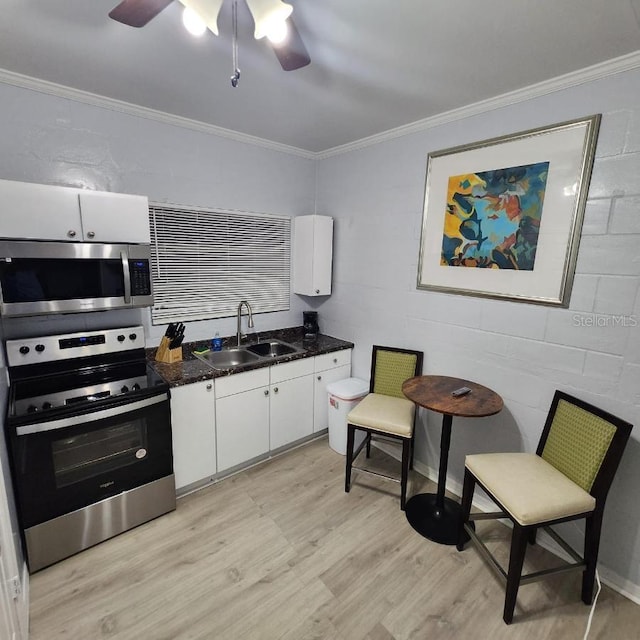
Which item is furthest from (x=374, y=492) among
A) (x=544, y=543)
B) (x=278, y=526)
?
(x=544, y=543)

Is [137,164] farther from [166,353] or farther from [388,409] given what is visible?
[388,409]

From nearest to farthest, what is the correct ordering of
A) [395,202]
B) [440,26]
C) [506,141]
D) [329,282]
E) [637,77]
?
[440,26]
[637,77]
[506,141]
[395,202]
[329,282]

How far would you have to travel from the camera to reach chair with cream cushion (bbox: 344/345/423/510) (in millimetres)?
2174

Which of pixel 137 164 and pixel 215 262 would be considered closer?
pixel 137 164

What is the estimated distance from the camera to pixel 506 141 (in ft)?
6.45

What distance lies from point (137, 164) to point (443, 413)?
97.7 inches

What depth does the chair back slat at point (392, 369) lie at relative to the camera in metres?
2.54

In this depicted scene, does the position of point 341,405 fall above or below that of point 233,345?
below

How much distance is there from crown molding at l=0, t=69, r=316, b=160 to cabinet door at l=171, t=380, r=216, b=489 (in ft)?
5.92

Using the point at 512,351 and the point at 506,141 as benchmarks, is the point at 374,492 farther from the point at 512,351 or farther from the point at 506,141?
the point at 506,141

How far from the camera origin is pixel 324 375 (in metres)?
2.92

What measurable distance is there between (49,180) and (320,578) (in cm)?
269

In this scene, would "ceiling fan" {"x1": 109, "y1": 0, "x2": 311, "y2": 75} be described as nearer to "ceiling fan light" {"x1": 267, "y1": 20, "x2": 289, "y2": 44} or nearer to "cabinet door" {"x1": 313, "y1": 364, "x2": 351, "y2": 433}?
"ceiling fan light" {"x1": 267, "y1": 20, "x2": 289, "y2": 44}

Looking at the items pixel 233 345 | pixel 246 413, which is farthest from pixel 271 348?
pixel 246 413
